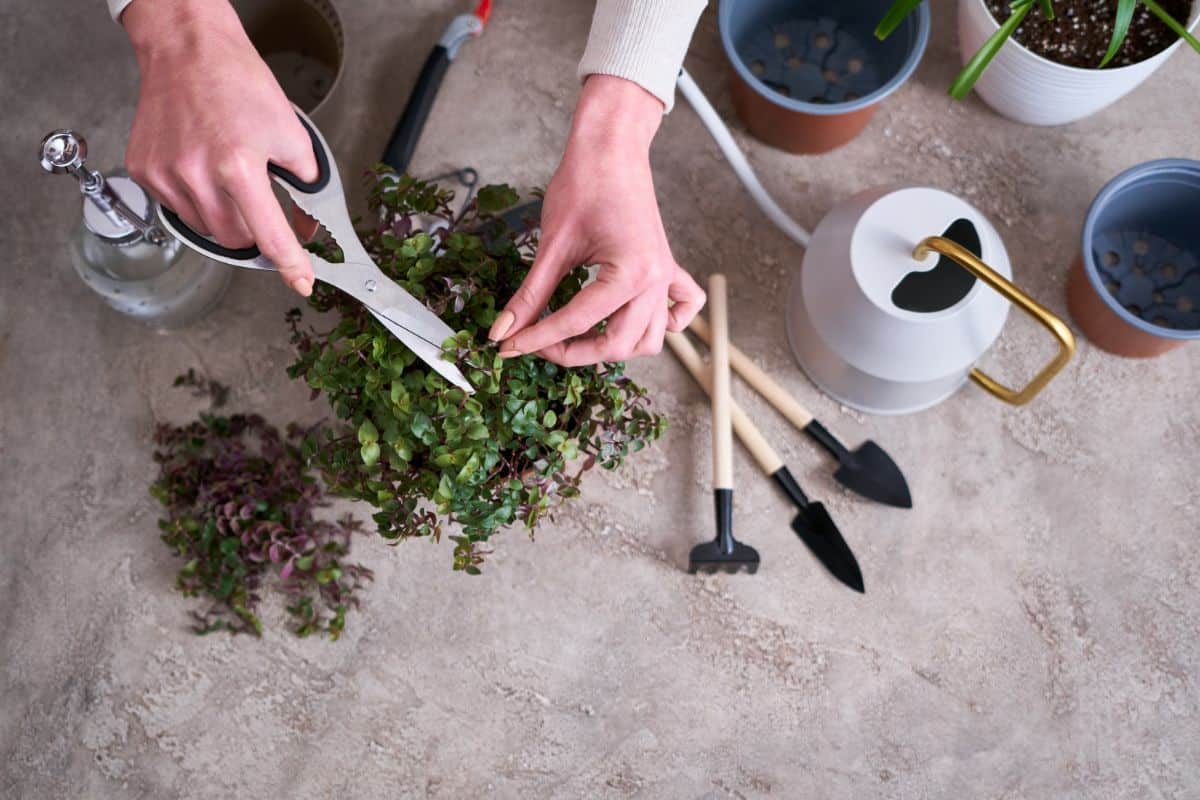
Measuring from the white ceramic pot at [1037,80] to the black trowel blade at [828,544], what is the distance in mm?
571

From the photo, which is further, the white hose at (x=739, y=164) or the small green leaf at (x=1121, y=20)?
the white hose at (x=739, y=164)

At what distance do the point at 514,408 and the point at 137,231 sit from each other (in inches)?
21.2

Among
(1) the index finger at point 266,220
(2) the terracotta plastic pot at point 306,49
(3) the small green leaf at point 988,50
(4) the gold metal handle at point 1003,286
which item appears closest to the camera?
(1) the index finger at point 266,220

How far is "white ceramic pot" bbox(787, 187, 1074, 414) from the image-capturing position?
1011 millimetres

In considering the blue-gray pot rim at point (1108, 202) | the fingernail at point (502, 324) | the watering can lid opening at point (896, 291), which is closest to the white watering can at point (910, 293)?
the watering can lid opening at point (896, 291)

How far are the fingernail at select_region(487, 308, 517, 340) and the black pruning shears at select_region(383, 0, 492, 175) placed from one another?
0.51 metres

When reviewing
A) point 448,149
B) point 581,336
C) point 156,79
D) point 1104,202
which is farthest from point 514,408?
point 1104,202

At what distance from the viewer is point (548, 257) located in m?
0.77

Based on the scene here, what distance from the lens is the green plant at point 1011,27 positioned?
1.04 meters

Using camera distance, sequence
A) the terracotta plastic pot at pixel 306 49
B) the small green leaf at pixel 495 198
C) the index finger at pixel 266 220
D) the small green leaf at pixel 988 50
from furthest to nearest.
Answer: the terracotta plastic pot at pixel 306 49 < the small green leaf at pixel 988 50 < the small green leaf at pixel 495 198 < the index finger at pixel 266 220

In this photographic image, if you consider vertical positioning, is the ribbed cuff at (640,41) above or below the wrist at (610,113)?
above

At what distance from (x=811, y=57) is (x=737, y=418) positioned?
19.4 inches

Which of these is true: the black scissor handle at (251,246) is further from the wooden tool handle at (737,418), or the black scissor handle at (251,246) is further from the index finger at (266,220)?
the wooden tool handle at (737,418)

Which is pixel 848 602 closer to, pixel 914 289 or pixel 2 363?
pixel 914 289
